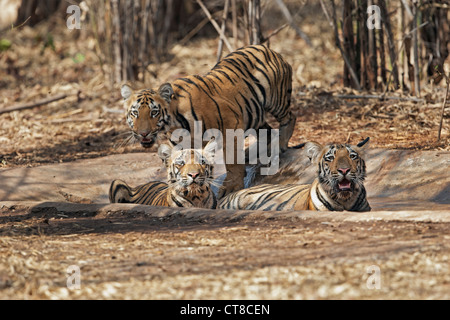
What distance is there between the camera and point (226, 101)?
7.28 meters

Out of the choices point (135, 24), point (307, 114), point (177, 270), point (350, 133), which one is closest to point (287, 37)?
point (135, 24)

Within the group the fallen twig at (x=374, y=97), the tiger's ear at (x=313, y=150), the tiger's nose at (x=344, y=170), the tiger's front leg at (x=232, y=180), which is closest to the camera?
the tiger's nose at (x=344, y=170)

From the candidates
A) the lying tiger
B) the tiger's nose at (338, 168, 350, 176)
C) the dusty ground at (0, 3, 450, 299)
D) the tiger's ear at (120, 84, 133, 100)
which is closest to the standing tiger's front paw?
the lying tiger

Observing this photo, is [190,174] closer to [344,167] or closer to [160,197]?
[160,197]

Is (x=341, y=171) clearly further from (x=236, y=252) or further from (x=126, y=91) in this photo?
(x=126, y=91)

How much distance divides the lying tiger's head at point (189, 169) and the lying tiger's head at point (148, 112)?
0.31 m

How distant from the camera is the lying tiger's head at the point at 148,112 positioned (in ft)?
22.0

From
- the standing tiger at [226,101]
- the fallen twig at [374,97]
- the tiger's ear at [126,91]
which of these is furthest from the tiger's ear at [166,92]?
the fallen twig at [374,97]

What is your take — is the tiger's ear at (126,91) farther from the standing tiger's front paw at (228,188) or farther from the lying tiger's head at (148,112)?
the standing tiger's front paw at (228,188)

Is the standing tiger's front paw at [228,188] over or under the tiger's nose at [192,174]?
under

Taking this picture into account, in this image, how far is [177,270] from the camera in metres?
3.97

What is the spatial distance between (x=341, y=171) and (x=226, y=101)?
2015 mm

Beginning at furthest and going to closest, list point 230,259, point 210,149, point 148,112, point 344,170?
Answer: point 148,112
point 210,149
point 344,170
point 230,259

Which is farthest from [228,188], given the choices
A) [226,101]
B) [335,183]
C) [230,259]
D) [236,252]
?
[230,259]
